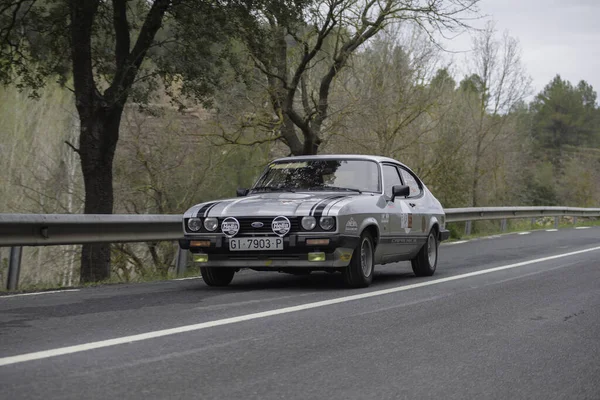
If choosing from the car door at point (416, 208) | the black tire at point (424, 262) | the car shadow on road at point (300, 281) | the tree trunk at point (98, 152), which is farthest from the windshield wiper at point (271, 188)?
the tree trunk at point (98, 152)

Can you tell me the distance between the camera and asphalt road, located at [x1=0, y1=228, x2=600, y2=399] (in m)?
4.52

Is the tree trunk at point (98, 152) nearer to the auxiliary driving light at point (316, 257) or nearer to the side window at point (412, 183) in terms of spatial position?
the side window at point (412, 183)

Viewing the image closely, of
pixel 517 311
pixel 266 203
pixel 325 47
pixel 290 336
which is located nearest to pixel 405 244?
pixel 266 203

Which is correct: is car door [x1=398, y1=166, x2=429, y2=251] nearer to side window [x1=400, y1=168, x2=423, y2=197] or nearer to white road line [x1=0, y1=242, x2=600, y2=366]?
side window [x1=400, y1=168, x2=423, y2=197]

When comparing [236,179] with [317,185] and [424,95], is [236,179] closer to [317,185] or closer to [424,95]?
[424,95]

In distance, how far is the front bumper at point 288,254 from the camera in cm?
897

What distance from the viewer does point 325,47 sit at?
82.9 feet

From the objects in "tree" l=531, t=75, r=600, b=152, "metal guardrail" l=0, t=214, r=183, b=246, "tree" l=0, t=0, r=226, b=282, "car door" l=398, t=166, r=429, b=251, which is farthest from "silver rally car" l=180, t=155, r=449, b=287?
"tree" l=531, t=75, r=600, b=152

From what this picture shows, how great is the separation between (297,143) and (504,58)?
2858 cm

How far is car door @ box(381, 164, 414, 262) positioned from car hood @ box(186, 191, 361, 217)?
30.9 inches

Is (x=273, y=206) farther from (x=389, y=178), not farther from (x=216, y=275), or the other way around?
(x=389, y=178)

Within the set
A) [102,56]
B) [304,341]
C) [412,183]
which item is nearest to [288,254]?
[304,341]

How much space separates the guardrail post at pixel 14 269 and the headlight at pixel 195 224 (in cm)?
206

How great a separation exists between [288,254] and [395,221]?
1.98 meters
